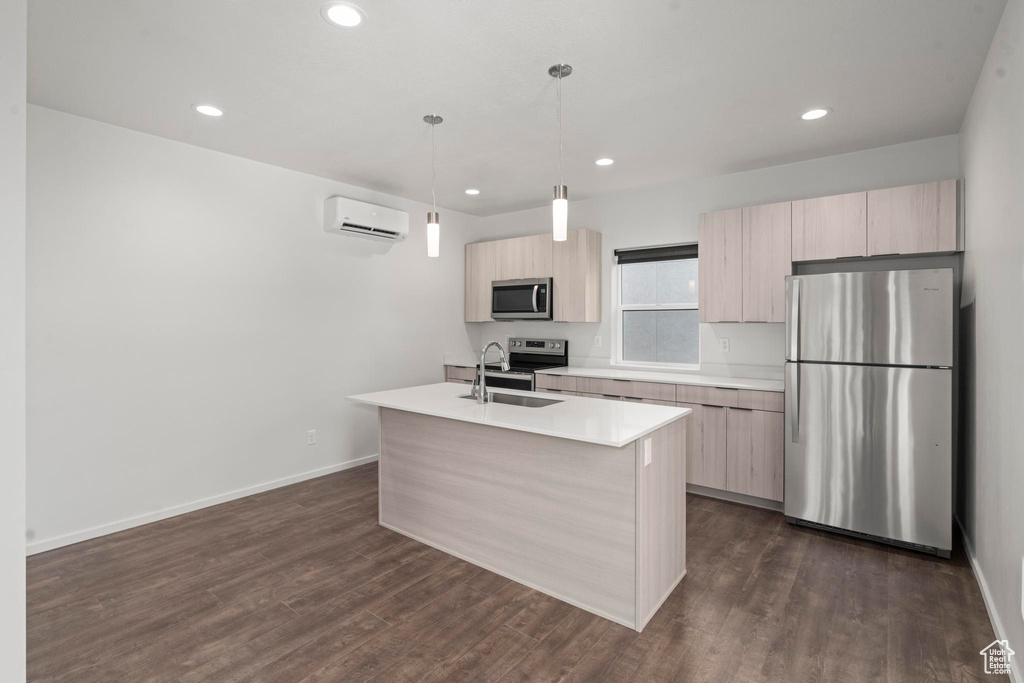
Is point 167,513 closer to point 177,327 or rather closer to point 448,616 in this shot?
point 177,327

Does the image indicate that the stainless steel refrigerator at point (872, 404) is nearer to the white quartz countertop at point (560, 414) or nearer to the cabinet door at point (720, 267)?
the cabinet door at point (720, 267)

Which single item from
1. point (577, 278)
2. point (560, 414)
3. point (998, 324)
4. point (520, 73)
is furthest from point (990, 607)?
point (577, 278)

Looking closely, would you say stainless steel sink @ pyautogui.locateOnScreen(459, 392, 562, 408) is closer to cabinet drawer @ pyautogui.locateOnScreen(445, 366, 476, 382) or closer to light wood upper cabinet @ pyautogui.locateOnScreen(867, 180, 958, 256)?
cabinet drawer @ pyautogui.locateOnScreen(445, 366, 476, 382)

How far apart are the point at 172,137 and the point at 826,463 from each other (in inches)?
190

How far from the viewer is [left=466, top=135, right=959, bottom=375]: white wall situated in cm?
360

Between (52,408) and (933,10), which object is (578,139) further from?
(52,408)

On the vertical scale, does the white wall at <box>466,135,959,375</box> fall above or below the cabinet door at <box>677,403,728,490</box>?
above

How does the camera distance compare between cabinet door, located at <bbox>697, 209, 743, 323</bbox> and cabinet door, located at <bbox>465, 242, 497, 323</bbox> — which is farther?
cabinet door, located at <bbox>465, 242, 497, 323</bbox>

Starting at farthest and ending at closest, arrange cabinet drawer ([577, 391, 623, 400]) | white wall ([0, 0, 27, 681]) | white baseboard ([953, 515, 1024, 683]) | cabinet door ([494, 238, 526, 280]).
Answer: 1. cabinet door ([494, 238, 526, 280])
2. cabinet drawer ([577, 391, 623, 400])
3. white baseboard ([953, 515, 1024, 683])
4. white wall ([0, 0, 27, 681])

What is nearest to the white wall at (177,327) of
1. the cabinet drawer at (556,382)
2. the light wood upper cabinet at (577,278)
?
the cabinet drawer at (556,382)

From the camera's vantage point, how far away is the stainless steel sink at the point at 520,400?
10.4 feet

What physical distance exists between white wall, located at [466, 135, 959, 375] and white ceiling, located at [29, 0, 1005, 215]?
0.18 m

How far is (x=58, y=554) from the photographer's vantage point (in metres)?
3.03

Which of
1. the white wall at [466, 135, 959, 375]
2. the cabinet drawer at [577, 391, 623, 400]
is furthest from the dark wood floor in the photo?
the white wall at [466, 135, 959, 375]
